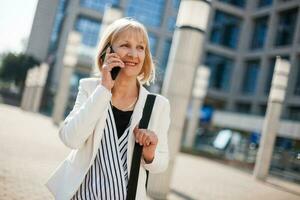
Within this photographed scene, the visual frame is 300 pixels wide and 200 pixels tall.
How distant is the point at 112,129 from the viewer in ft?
6.48

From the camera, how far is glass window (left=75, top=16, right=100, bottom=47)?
40.5m

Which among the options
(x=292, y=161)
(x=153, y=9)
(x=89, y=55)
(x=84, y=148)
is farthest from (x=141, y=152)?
(x=153, y=9)

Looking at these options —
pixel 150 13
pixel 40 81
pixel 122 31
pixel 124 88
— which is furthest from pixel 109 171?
pixel 150 13

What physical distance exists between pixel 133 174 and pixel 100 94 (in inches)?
16.7

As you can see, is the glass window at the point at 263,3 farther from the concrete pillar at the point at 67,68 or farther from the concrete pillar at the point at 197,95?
the concrete pillar at the point at 67,68

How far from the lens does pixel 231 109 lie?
44.6 metres

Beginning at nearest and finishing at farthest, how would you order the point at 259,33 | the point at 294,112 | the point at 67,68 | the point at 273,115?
the point at 273,115 → the point at 67,68 → the point at 294,112 → the point at 259,33

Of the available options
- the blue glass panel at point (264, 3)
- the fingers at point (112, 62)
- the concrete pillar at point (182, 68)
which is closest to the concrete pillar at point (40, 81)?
the concrete pillar at point (182, 68)

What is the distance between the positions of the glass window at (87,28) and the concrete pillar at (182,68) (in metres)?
33.8

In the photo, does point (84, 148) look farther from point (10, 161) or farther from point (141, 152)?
point (10, 161)

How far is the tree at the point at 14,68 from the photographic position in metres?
47.4

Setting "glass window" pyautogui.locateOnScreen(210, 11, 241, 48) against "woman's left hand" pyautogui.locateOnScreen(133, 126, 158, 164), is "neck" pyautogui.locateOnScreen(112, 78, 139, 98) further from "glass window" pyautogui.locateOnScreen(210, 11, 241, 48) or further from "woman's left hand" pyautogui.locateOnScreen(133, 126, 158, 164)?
"glass window" pyautogui.locateOnScreen(210, 11, 241, 48)

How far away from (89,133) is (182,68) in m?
5.42

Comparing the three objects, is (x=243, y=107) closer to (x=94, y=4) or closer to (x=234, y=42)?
(x=234, y=42)
